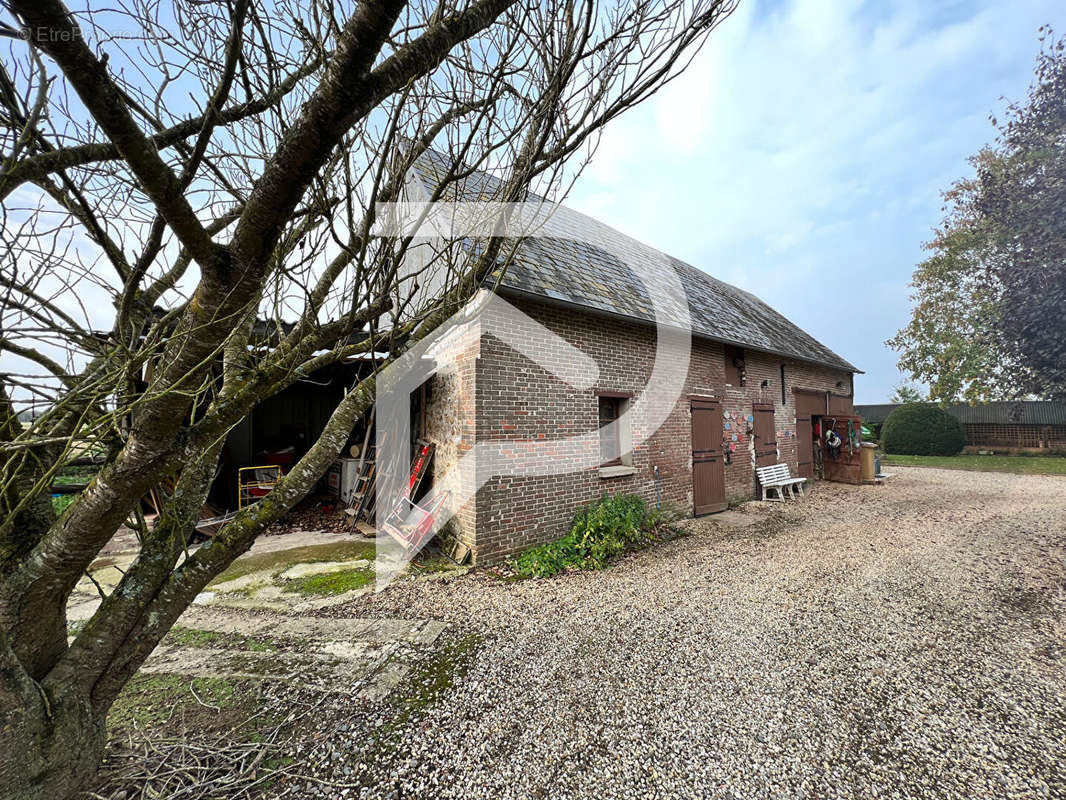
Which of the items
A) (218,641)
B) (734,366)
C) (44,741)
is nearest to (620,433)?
(734,366)

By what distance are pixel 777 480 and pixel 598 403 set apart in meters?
6.12

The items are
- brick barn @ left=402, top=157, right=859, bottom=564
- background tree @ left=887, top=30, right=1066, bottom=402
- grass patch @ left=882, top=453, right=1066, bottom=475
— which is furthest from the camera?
grass patch @ left=882, top=453, right=1066, bottom=475

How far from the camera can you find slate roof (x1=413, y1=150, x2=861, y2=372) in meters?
5.41

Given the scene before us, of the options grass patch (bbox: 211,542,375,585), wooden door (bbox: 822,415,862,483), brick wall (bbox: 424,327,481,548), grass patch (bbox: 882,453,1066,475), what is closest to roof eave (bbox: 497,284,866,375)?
brick wall (bbox: 424,327,481,548)

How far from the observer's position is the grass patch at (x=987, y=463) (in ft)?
50.0

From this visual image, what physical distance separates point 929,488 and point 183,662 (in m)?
15.8

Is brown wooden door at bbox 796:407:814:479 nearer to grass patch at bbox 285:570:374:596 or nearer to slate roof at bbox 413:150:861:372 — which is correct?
slate roof at bbox 413:150:861:372

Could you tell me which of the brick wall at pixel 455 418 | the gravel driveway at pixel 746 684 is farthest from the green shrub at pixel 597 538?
the brick wall at pixel 455 418

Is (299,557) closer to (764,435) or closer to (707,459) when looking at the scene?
(707,459)

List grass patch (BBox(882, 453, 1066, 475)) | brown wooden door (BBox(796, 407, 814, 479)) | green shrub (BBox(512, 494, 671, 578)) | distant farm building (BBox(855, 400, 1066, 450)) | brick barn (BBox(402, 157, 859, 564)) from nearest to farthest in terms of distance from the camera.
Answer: green shrub (BBox(512, 494, 671, 578))
brick barn (BBox(402, 157, 859, 564))
brown wooden door (BBox(796, 407, 814, 479))
grass patch (BBox(882, 453, 1066, 475))
distant farm building (BBox(855, 400, 1066, 450))

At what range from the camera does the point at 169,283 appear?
2.22 m

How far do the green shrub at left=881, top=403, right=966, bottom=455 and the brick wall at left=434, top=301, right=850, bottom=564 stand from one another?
60.0ft

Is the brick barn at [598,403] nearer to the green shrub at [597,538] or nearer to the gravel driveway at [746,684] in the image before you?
the green shrub at [597,538]

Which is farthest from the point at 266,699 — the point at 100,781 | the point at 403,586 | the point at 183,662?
the point at 403,586
